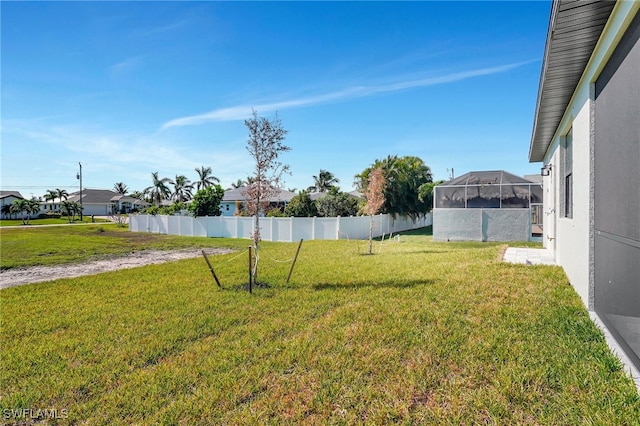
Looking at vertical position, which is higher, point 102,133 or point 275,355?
point 102,133

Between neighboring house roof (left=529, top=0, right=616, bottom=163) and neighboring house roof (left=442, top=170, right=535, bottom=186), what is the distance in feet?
39.6

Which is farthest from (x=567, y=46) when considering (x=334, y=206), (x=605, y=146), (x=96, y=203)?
(x=96, y=203)

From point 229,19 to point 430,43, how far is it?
6.59 m

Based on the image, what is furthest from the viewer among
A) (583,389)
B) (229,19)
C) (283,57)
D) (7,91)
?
(283,57)

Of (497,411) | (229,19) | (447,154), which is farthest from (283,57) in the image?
A: (447,154)

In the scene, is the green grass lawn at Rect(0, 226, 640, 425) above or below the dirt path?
above

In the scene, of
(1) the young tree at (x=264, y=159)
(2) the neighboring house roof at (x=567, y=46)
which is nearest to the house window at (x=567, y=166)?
(2) the neighboring house roof at (x=567, y=46)

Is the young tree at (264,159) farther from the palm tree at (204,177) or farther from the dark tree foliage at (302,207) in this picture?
the palm tree at (204,177)

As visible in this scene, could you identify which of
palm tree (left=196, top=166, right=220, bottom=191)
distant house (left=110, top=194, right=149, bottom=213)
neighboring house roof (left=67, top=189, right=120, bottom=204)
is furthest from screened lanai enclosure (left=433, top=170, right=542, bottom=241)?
neighboring house roof (left=67, top=189, right=120, bottom=204)

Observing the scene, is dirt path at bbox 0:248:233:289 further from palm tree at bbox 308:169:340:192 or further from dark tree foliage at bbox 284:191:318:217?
palm tree at bbox 308:169:340:192

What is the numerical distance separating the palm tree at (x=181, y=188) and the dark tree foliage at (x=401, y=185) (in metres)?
42.8

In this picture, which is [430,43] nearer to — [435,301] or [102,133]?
[435,301]

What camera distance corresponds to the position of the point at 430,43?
35.9 ft

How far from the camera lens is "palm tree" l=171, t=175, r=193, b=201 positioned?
58.1 m
